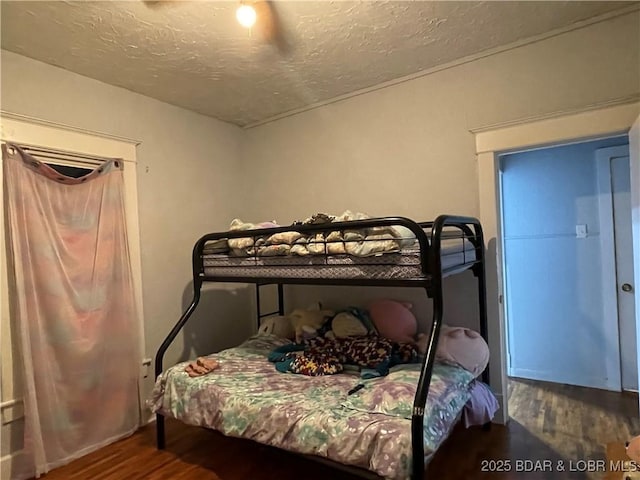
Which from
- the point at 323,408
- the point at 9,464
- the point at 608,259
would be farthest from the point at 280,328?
the point at 608,259

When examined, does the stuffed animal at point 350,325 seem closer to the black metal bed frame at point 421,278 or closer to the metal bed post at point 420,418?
the black metal bed frame at point 421,278

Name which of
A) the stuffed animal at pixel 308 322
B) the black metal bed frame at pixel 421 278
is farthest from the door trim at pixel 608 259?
the stuffed animal at pixel 308 322

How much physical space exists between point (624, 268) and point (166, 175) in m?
3.59

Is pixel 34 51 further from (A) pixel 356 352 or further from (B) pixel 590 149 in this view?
(B) pixel 590 149

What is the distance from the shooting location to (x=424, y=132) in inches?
108

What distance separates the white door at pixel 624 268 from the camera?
300cm

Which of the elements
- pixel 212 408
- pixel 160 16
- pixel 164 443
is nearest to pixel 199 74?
pixel 160 16

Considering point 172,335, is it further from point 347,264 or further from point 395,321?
point 395,321

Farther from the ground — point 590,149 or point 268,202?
point 590,149

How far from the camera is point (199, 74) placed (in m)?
2.61

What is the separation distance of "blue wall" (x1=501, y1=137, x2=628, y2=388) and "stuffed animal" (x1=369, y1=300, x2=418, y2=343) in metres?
1.38

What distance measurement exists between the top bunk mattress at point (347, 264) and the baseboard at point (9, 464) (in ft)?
4.68

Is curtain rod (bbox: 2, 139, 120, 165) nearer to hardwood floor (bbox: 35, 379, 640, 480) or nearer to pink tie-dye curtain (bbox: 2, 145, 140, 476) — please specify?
pink tie-dye curtain (bbox: 2, 145, 140, 476)

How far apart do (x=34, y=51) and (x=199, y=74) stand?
0.91m
